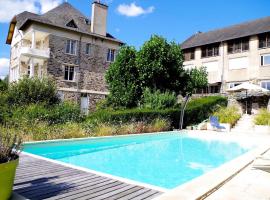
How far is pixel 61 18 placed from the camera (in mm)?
29016

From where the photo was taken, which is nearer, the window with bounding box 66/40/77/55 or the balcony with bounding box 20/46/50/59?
the balcony with bounding box 20/46/50/59

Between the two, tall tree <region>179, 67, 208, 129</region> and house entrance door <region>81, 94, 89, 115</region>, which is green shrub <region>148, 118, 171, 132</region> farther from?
house entrance door <region>81, 94, 89, 115</region>

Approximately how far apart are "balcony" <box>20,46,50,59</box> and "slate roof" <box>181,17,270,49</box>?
19074 mm

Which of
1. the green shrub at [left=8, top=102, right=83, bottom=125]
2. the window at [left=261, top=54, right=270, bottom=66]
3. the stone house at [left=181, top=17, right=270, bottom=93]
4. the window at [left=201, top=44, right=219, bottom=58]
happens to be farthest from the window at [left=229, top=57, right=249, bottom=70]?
the green shrub at [left=8, top=102, right=83, bottom=125]

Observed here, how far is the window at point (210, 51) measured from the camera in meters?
34.2

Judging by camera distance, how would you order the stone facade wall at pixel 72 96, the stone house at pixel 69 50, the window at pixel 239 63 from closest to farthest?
1. the stone house at pixel 69 50
2. the stone facade wall at pixel 72 96
3. the window at pixel 239 63

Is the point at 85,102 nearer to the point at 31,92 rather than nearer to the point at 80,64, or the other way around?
the point at 80,64

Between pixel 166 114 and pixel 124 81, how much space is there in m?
5.42

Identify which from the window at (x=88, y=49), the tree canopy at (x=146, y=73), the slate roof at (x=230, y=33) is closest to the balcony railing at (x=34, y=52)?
the window at (x=88, y=49)

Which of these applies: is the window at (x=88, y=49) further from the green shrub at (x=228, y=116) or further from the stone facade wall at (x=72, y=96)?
the green shrub at (x=228, y=116)

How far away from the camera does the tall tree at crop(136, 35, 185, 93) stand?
21.9 meters

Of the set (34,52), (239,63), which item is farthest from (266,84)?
(34,52)

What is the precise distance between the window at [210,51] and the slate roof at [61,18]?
11.6 m

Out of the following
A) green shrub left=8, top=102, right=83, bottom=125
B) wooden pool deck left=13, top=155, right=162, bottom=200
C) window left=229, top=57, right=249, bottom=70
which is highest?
window left=229, top=57, right=249, bottom=70
